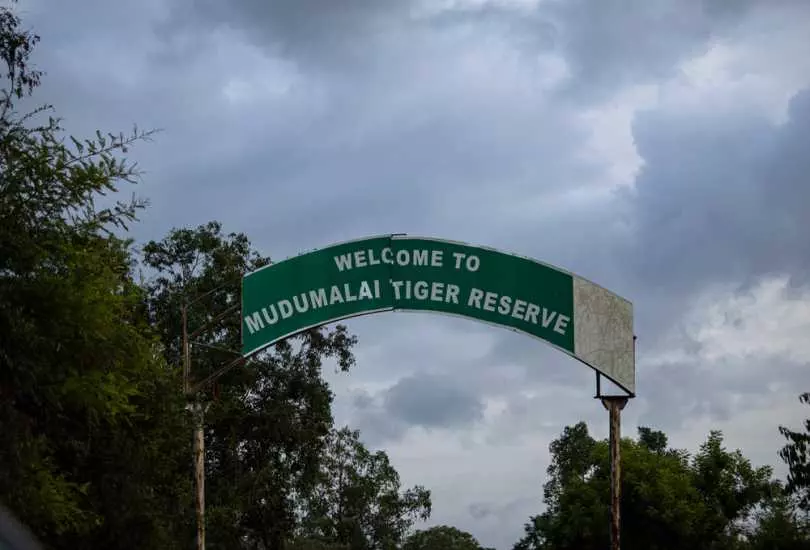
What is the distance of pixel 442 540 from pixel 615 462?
67.0 meters

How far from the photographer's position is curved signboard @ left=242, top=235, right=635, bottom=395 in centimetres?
1947

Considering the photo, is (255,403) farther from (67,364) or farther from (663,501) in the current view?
(67,364)

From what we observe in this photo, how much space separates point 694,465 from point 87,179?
30669 mm

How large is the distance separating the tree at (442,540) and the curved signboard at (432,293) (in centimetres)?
5811

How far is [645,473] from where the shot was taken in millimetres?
40281

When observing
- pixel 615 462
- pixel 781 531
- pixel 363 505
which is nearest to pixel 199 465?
pixel 615 462

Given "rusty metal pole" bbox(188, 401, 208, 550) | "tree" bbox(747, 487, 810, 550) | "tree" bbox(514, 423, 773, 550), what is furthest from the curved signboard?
"tree" bbox(514, 423, 773, 550)

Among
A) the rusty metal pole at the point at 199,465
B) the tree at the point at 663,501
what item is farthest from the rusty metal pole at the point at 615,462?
the tree at the point at 663,501

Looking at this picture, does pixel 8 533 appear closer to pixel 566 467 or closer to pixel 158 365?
pixel 158 365

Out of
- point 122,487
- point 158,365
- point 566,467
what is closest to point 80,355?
point 122,487

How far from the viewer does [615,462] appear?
1944cm

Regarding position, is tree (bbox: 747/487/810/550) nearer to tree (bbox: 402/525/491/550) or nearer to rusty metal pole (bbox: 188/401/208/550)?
rusty metal pole (bbox: 188/401/208/550)

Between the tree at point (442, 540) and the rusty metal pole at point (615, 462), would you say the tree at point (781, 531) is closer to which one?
the rusty metal pole at point (615, 462)

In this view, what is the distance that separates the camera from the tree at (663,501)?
3922cm
